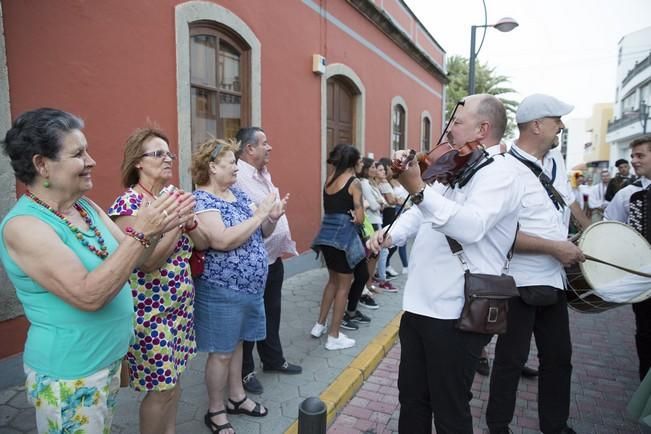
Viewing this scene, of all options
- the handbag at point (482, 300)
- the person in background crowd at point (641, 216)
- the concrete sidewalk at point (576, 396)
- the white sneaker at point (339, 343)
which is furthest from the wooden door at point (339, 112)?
the handbag at point (482, 300)

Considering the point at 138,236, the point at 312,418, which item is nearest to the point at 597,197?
the point at 312,418

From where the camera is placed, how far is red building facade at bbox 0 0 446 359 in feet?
10.7

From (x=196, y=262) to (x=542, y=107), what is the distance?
2.29 metres

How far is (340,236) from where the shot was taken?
4082mm

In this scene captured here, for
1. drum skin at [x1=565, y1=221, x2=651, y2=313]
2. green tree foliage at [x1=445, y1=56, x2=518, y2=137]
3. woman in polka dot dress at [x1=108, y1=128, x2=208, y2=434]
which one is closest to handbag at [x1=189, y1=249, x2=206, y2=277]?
woman in polka dot dress at [x1=108, y1=128, x2=208, y2=434]

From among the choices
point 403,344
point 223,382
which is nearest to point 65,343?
point 223,382

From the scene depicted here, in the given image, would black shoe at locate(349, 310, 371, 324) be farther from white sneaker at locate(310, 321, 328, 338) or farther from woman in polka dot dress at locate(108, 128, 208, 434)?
woman in polka dot dress at locate(108, 128, 208, 434)

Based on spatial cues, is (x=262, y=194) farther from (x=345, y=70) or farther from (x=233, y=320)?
(x=345, y=70)

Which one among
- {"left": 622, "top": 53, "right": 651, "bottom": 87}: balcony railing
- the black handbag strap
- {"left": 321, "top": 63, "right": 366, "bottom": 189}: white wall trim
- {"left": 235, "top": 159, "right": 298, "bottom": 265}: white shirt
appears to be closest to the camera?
the black handbag strap

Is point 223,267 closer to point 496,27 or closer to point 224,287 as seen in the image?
point 224,287

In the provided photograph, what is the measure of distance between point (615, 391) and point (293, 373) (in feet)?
8.82

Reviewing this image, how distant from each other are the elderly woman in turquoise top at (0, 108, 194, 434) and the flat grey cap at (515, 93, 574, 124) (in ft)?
6.99

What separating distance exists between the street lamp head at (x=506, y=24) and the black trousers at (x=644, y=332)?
325 inches

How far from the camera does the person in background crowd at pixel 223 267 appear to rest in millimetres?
2582
